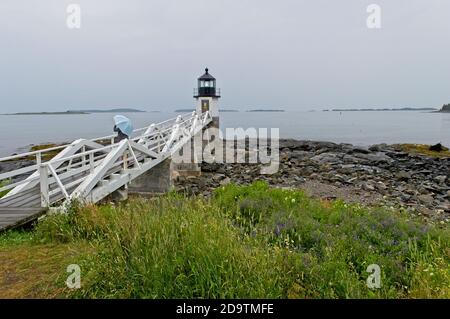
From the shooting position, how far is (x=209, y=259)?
Result: 326cm

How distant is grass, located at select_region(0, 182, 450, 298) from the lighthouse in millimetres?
26131

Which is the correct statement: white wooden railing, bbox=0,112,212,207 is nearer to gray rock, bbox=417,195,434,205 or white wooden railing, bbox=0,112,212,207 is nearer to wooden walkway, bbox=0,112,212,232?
wooden walkway, bbox=0,112,212,232

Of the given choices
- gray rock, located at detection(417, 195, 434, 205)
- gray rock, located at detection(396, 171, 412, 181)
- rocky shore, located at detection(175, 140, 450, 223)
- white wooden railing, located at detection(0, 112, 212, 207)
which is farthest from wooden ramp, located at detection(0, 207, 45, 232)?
gray rock, located at detection(396, 171, 412, 181)

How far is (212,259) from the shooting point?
328 centimetres

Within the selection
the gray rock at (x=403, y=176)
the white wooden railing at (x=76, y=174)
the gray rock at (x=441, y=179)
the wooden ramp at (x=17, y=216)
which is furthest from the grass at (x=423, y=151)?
the wooden ramp at (x=17, y=216)

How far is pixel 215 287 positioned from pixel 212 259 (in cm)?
27

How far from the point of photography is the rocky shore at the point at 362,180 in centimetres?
1230

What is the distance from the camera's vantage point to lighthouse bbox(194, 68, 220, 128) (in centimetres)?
3097

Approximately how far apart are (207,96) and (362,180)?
61.2 ft

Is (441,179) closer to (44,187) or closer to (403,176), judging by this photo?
(403,176)

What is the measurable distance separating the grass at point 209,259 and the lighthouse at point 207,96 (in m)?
26.1

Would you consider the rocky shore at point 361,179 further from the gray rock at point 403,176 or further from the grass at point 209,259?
the grass at point 209,259

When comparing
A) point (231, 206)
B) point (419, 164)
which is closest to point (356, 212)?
point (231, 206)

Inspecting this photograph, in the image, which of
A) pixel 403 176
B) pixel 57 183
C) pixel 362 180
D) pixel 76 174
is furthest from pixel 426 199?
pixel 57 183
